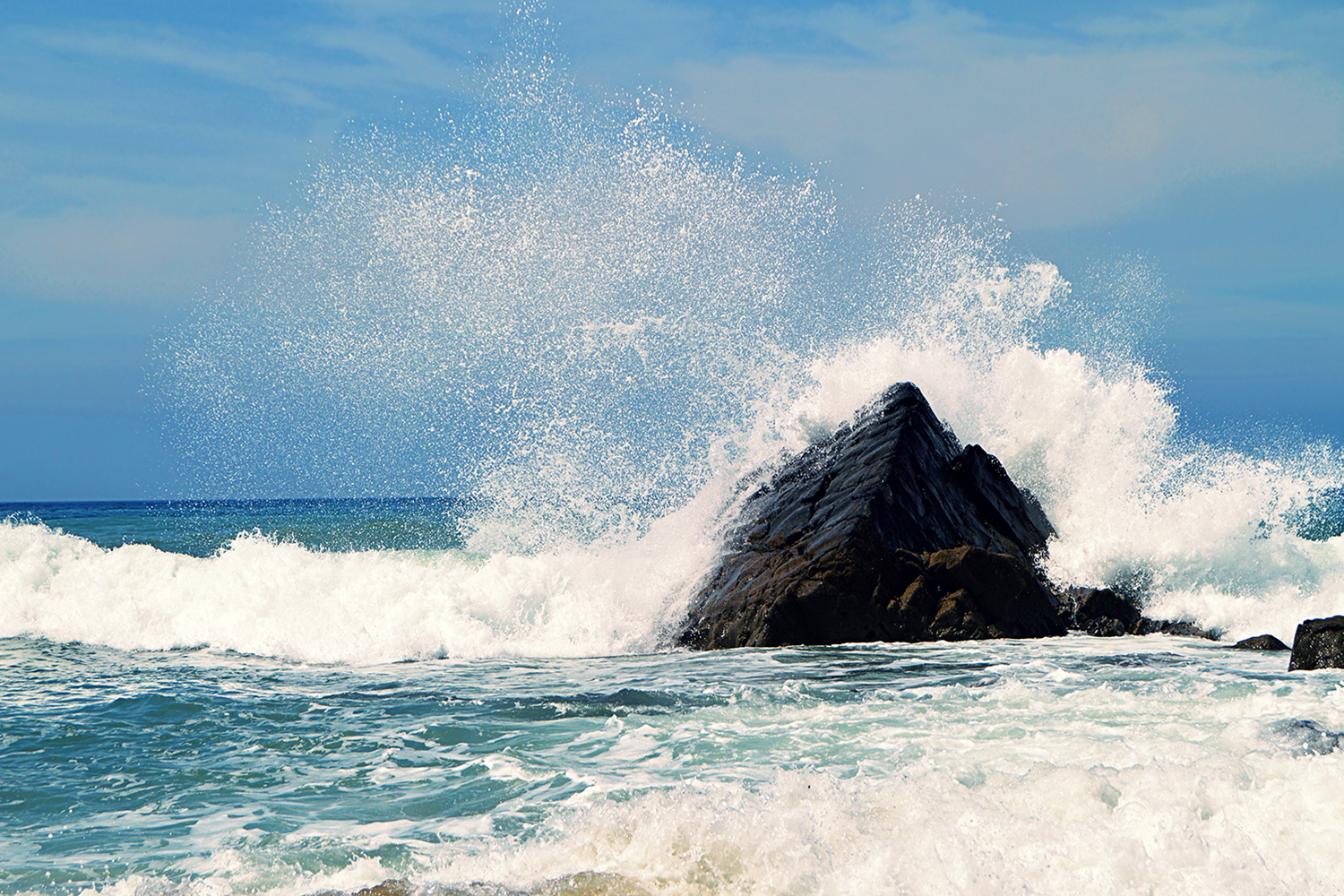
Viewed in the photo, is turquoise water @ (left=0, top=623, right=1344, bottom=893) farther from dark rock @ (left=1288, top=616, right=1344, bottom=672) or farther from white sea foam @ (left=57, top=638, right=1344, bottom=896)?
dark rock @ (left=1288, top=616, right=1344, bottom=672)

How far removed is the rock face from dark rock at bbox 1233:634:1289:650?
5.45ft

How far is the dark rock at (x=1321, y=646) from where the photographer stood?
7.86 meters

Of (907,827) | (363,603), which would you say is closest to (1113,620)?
(907,827)

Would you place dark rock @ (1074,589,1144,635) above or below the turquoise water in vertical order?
above

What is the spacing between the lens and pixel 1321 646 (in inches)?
312

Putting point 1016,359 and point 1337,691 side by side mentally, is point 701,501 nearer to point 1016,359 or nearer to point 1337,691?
point 1016,359

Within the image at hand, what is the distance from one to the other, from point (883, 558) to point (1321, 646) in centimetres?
376

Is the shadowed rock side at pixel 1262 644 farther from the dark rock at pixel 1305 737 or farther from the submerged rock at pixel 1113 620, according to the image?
the dark rock at pixel 1305 737

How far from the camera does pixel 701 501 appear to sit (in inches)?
515

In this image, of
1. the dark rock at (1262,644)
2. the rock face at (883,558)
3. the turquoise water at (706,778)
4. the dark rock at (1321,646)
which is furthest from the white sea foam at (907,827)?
the rock face at (883,558)

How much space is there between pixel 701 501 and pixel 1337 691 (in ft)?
25.1

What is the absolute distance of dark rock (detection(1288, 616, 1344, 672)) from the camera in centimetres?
786

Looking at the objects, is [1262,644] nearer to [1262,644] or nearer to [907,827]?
[1262,644]

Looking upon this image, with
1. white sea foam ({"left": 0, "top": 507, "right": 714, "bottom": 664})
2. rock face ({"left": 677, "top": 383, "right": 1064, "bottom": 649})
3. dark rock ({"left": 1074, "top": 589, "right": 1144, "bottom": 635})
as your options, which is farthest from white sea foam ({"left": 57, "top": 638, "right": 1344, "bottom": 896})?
white sea foam ({"left": 0, "top": 507, "right": 714, "bottom": 664})
